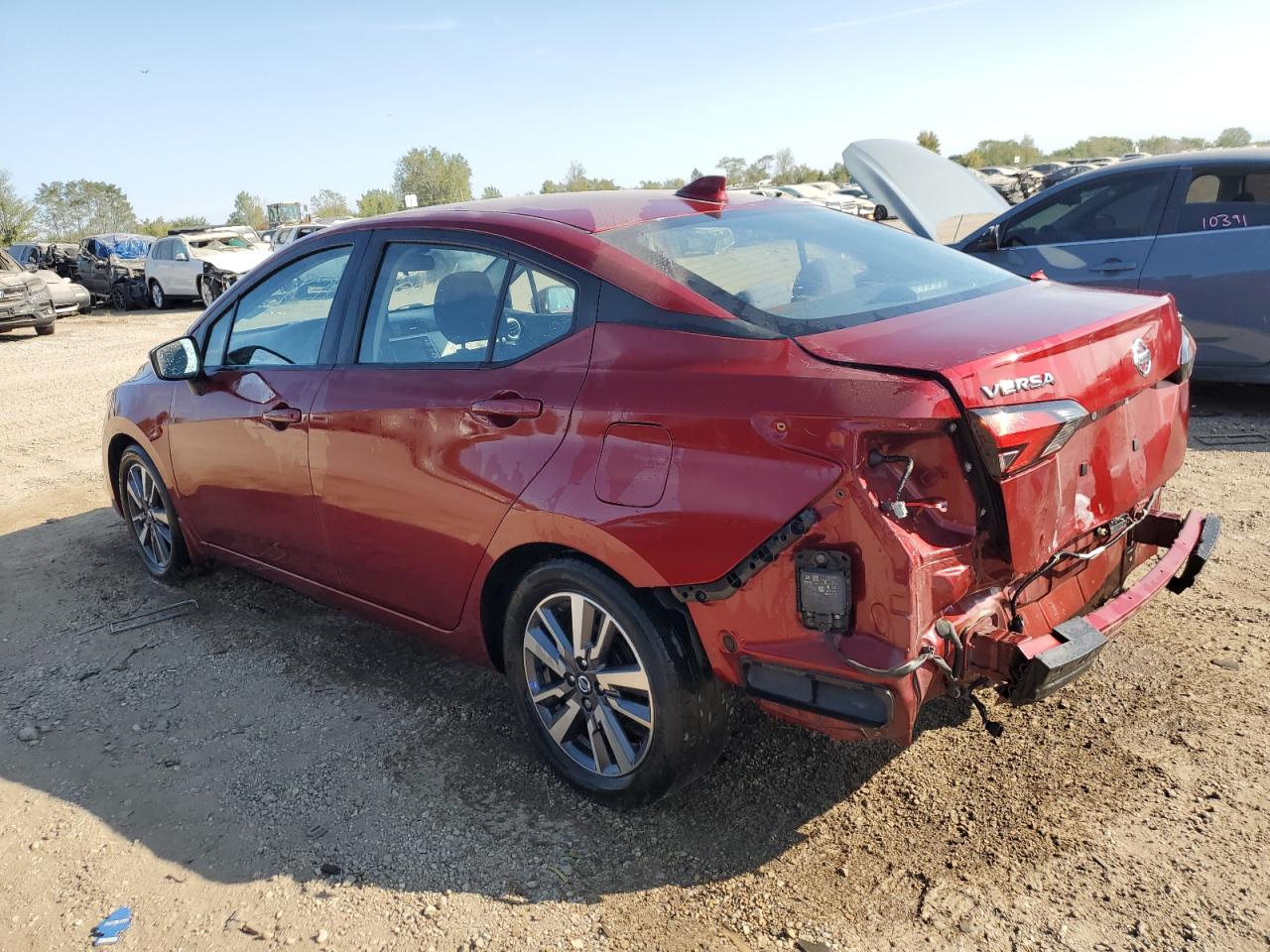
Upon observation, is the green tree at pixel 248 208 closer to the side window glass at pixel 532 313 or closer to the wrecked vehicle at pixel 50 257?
the wrecked vehicle at pixel 50 257

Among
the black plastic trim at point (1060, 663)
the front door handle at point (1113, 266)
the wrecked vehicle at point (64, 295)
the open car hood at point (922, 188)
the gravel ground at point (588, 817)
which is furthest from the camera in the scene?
the wrecked vehicle at point (64, 295)

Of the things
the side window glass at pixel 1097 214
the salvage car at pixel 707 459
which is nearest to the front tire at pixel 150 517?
the salvage car at pixel 707 459

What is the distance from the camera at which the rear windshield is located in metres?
2.73

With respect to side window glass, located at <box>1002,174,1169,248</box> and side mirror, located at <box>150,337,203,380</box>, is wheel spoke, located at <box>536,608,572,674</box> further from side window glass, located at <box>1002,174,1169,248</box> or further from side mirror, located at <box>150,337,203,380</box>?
side window glass, located at <box>1002,174,1169,248</box>

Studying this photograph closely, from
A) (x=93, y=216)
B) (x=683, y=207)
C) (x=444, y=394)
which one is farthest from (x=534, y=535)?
(x=93, y=216)

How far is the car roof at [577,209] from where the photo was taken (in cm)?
312

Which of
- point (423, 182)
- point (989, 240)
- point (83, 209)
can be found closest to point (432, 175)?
point (423, 182)

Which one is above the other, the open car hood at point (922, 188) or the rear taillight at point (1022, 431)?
the open car hood at point (922, 188)

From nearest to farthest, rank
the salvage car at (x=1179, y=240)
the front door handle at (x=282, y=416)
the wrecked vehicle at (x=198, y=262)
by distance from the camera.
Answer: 1. the front door handle at (x=282, y=416)
2. the salvage car at (x=1179, y=240)
3. the wrecked vehicle at (x=198, y=262)

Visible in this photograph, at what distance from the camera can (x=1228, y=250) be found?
6305 millimetres

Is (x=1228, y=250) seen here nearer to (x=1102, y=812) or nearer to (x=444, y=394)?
(x=1102, y=812)

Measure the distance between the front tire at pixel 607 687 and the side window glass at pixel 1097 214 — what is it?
572cm

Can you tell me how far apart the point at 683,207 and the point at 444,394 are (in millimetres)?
1048

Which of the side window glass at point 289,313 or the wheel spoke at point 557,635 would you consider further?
the side window glass at point 289,313
